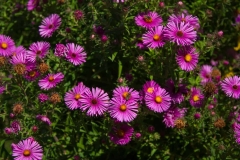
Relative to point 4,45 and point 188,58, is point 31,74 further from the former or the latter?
point 188,58

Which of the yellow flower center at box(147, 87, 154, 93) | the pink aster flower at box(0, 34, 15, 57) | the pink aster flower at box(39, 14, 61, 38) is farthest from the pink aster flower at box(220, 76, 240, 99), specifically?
the pink aster flower at box(0, 34, 15, 57)

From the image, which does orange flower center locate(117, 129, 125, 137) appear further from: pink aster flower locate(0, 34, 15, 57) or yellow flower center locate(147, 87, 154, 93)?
pink aster flower locate(0, 34, 15, 57)

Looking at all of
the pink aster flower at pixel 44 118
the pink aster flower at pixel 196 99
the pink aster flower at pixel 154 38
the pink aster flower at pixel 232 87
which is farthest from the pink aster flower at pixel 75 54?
the pink aster flower at pixel 232 87

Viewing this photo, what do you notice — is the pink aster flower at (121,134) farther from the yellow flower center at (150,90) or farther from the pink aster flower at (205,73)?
the pink aster flower at (205,73)

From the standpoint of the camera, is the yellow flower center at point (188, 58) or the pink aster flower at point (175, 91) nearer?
the yellow flower center at point (188, 58)

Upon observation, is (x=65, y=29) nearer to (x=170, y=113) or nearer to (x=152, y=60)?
(x=152, y=60)

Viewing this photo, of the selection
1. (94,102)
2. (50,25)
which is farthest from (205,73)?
(50,25)

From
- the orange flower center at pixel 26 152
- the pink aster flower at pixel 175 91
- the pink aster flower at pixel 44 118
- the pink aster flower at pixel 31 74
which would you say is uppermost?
the pink aster flower at pixel 175 91

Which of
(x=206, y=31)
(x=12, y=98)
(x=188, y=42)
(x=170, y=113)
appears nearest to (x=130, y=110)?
(x=170, y=113)
